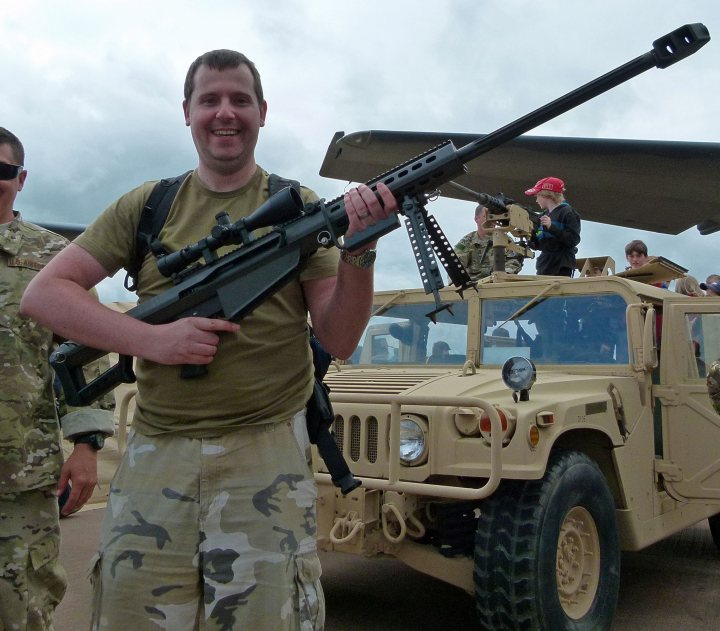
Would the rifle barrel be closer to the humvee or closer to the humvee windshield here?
the humvee

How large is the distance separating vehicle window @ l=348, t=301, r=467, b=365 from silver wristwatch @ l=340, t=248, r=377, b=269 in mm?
2909

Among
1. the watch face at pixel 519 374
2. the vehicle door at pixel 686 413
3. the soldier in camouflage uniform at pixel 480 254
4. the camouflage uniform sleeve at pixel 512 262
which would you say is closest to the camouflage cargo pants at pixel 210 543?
the watch face at pixel 519 374

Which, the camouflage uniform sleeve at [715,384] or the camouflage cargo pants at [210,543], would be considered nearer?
the camouflage cargo pants at [210,543]

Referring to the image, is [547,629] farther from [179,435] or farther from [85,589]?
[85,589]

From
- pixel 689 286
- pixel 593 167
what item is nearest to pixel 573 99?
pixel 689 286

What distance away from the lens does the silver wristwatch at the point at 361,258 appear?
1.74 m

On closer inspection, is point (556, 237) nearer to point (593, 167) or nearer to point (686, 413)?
point (686, 413)

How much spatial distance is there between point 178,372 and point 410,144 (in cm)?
594

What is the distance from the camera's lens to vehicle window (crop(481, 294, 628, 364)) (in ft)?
14.3

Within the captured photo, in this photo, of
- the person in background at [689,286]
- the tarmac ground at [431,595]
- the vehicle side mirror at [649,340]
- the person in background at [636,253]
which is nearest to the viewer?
the tarmac ground at [431,595]

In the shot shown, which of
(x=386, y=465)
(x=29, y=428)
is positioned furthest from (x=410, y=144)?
(x=29, y=428)

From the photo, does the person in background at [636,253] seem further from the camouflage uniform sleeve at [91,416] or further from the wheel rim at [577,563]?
the camouflage uniform sleeve at [91,416]

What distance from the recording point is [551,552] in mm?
3238

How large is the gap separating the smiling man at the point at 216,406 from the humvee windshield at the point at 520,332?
8.91 ft
